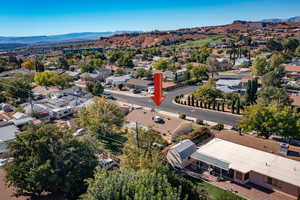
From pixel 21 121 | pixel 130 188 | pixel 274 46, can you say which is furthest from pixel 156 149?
pixel 274 46

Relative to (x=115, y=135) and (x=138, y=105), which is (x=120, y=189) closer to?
(x=115, y=135)

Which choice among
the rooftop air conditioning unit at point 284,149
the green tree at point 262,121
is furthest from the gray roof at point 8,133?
the rooftop air conditioning unit at point 284,149

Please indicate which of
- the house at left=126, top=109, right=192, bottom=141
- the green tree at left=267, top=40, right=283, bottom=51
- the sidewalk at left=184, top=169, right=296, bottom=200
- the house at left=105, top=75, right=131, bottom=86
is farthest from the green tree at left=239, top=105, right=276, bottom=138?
the green tree at left=267, top=40, right=283, bottom=51

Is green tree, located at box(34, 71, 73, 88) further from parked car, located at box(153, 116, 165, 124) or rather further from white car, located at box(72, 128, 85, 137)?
parked car, located at box(153, 116, 165, 124)

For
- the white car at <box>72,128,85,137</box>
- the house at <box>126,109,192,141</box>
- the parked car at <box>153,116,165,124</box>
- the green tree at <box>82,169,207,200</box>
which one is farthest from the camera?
the parked car at <box>153,116,165,124</box>

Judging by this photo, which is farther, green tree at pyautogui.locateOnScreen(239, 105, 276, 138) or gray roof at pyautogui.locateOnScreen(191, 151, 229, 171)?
green tree at pyautogui.locateOnScreen(239, 105, 276, 138)

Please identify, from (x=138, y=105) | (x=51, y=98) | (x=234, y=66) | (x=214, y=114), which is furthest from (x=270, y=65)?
(x=51, y=98)
